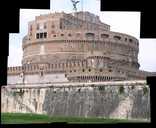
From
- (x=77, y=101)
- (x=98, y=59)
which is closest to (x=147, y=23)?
(x=77, y=101)

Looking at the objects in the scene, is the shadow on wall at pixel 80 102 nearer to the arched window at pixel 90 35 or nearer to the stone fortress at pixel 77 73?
the stone fortress at pixel 77 73

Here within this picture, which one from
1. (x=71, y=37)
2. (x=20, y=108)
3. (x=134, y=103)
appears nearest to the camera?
(x=134, y=103)

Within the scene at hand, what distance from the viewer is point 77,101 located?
26375mm

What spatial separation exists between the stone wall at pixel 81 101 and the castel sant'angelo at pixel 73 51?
4897 mm

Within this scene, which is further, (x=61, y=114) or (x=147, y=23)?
(x=61, y=114)

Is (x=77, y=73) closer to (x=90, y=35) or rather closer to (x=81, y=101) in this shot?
(x=81, y=101)

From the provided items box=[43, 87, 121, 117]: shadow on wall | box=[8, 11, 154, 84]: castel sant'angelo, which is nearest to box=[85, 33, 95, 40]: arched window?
box=[8, 11, 154, 84]: castel sant'angelo

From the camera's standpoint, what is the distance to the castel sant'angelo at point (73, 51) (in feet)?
110

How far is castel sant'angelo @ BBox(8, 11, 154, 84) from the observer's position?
33.6m

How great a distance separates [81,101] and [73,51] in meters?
12.5

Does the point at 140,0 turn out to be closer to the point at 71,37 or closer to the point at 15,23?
the point at 15,23

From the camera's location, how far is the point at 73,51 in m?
38.6

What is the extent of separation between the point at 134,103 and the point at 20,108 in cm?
564

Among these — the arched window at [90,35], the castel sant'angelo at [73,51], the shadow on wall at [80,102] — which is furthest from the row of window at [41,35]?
the shadow on wall at [80,102]
